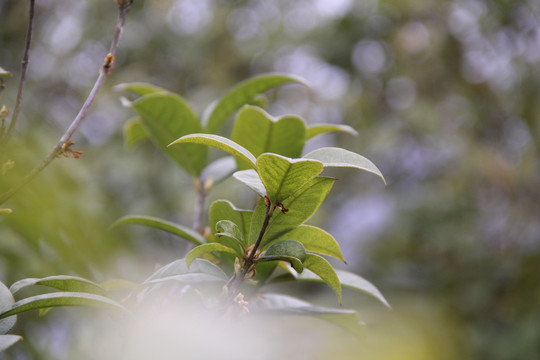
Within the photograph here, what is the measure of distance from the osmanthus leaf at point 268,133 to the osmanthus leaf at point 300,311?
145mm

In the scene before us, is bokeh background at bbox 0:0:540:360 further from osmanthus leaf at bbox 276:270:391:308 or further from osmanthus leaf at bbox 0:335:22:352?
osmanthus leaf at bbox 0:335:22:352

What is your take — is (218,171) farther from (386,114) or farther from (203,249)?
(386,114)

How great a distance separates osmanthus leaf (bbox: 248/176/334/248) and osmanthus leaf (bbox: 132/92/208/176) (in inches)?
8.1

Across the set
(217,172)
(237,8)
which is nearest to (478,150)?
(237,8)

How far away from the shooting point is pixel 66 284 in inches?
14.5

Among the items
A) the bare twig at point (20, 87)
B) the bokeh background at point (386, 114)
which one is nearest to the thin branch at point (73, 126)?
the bare twig at point (20, 87)

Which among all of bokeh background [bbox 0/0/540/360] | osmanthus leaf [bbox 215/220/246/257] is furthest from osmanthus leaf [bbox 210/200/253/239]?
bokeh background [bbox 0/0/540/360]

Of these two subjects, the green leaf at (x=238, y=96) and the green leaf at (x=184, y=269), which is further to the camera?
the green leaf at (x=238, y=96)

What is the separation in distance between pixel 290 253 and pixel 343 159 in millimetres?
72

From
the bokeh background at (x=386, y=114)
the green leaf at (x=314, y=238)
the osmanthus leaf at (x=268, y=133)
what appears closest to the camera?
the green leaf at (x=314, y=238)

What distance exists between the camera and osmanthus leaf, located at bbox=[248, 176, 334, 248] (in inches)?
13.9

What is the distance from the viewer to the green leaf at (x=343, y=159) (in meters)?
0.31

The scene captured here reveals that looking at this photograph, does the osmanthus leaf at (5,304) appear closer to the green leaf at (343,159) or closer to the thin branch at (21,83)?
the thin branch at (21,83)

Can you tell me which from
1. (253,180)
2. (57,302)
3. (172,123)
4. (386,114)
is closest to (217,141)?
(253,180)
